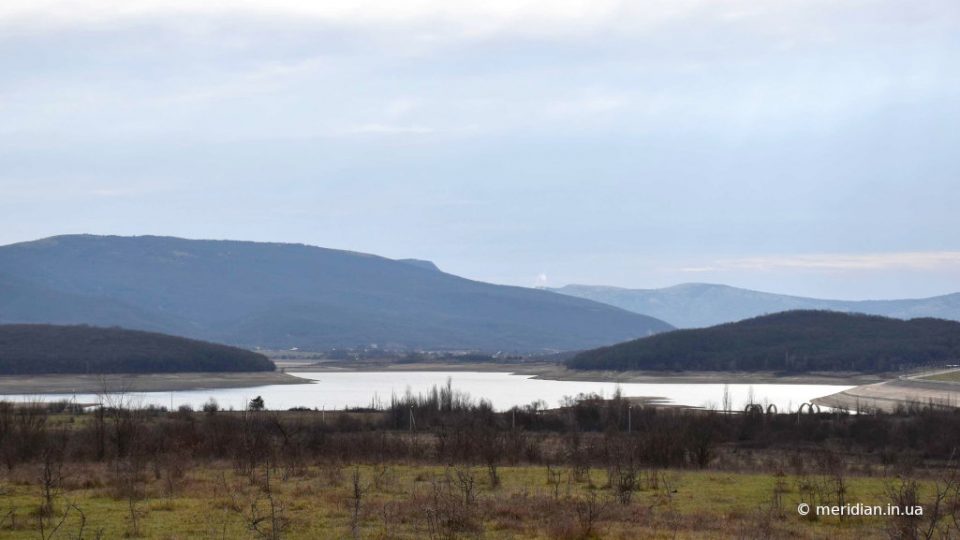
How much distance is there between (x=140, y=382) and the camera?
431 ft

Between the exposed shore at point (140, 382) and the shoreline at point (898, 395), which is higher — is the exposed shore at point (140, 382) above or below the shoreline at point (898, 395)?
above

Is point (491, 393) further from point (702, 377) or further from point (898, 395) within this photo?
point (702, 377)

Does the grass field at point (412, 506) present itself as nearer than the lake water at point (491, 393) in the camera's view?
Yes

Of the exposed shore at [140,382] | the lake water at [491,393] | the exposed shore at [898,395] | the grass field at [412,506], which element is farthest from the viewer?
the exposed shore at [140,382]

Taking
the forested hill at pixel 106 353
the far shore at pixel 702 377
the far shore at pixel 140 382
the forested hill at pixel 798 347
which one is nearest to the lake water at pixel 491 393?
the far shore at pixel 702 377

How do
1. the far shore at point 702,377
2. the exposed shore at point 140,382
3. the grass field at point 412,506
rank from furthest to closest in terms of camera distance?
the far shore at point 702,377 < the exposed shore at point 140,382 < the grass field at point 412,506

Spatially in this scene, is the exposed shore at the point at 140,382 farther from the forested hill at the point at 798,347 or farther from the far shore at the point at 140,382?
the forested hill at the point at 798,347

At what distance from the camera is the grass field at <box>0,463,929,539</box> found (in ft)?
58.9

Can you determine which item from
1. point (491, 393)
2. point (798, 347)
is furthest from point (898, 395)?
point (798, 347)

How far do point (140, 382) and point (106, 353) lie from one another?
25.9 m

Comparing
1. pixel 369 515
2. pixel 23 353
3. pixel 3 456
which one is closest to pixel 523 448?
pixel 3 456

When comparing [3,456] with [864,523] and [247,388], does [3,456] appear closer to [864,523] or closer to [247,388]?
[864,523]

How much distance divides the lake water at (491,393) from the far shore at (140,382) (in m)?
3.85

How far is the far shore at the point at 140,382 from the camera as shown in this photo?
118 metres
